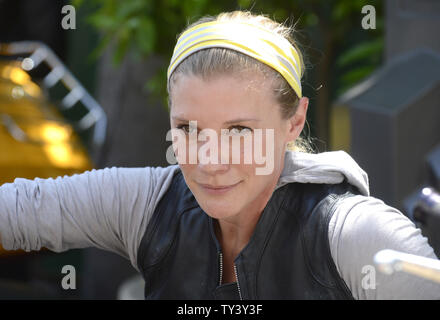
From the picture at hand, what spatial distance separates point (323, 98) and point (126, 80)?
51.1 inches

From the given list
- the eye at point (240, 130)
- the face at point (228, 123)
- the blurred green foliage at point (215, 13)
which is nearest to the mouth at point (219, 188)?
the face at point (228, 123)

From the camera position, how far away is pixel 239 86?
5.37ft

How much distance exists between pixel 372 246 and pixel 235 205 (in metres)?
0.31

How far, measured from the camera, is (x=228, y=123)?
161 centimetres

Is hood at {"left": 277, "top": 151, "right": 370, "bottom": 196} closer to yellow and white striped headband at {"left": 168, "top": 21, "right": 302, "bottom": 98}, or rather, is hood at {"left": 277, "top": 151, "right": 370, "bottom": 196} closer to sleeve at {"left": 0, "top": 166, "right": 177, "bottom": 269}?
yellow and white striped headband at {"left": 168, "top": 21, "right": 302, "bottom": 98}

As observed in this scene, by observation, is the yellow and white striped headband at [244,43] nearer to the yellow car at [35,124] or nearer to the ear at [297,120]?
the ear at [297,120]

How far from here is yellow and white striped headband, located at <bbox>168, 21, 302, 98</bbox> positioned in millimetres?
1684

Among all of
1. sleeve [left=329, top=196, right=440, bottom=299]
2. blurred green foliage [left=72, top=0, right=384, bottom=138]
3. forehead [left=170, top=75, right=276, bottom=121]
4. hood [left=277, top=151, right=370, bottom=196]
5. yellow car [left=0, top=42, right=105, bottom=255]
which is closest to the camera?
sleeve [left=329, top=196, right=440, bottom=299]

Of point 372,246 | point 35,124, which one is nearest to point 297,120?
point 372,246

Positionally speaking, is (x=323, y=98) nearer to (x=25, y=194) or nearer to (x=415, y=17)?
(x=415, y=17)

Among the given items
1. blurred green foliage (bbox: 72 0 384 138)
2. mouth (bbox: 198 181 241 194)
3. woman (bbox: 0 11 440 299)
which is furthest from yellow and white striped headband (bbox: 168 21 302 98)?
blurred green foliage (bbox: 72 0 384 138)

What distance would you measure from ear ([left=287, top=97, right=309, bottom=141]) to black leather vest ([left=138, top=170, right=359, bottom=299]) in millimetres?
119
